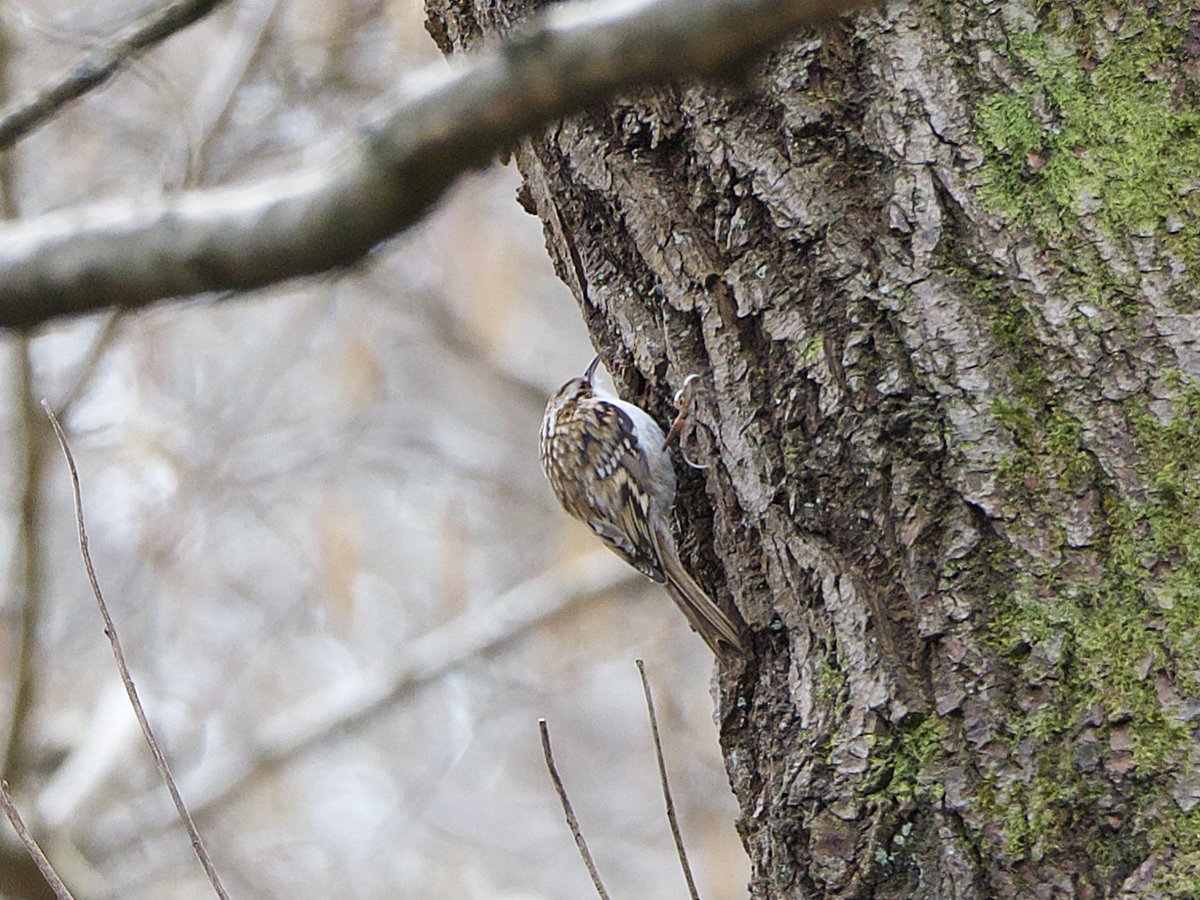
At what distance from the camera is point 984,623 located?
69.6 inches

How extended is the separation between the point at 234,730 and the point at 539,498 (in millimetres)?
2285

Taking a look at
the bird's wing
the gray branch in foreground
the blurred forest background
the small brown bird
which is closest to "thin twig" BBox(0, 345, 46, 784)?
the blurred forest background

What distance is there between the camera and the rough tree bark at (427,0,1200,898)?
1.70 meters

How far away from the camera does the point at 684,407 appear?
7.12 ft

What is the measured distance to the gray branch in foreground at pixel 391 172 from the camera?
778 millimetres

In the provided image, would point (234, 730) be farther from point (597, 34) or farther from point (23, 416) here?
point (597, 34)

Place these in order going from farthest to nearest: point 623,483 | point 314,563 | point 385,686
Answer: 1. point 314,563
2. point 385,686
3. point 623,483

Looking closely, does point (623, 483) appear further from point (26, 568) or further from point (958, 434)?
point (26, 568)

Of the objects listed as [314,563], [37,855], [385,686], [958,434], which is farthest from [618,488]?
[314,563]

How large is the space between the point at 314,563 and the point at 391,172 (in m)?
8.32

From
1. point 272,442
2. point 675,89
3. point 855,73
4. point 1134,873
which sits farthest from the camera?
point 272,442

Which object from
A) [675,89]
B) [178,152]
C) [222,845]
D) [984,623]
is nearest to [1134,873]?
[984,623]

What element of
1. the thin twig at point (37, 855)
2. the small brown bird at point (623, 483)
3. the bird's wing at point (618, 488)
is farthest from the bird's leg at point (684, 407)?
the thin twig at point (37, 855)

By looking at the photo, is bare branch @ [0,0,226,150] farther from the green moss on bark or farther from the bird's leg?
the green moss on bark
